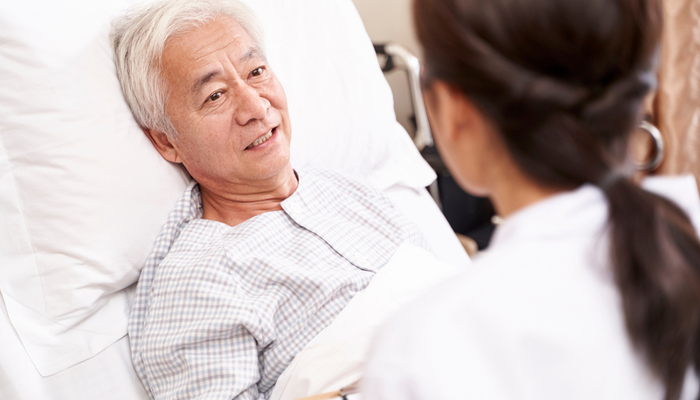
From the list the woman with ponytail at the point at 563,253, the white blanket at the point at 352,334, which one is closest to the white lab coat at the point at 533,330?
the woman with ponytail at the point at 563,253

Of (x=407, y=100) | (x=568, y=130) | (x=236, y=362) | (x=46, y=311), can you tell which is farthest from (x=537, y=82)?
(x=407, y=100)

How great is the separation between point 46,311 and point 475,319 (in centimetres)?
Result: 86

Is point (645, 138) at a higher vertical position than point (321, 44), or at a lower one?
lower

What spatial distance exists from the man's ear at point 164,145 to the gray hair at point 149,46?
2cm

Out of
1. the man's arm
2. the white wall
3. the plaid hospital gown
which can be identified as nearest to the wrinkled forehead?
the plaid hospital gown

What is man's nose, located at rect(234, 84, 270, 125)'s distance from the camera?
114cm

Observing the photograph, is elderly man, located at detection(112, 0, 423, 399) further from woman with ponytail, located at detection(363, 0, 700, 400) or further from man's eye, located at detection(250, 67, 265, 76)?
woman with ponytail, located at detection(363, 0, 700, 400)

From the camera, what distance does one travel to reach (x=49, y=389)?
0.97 metres

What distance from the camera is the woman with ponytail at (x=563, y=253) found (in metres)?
0.46

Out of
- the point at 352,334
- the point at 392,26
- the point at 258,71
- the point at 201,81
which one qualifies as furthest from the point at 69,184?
the point at 392,26

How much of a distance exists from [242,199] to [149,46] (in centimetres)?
37

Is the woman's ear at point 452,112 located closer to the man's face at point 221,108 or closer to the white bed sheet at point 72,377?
the man's face at point 221,108

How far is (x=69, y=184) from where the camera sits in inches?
40.1

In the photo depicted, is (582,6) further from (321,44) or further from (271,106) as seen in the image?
(321,44)
